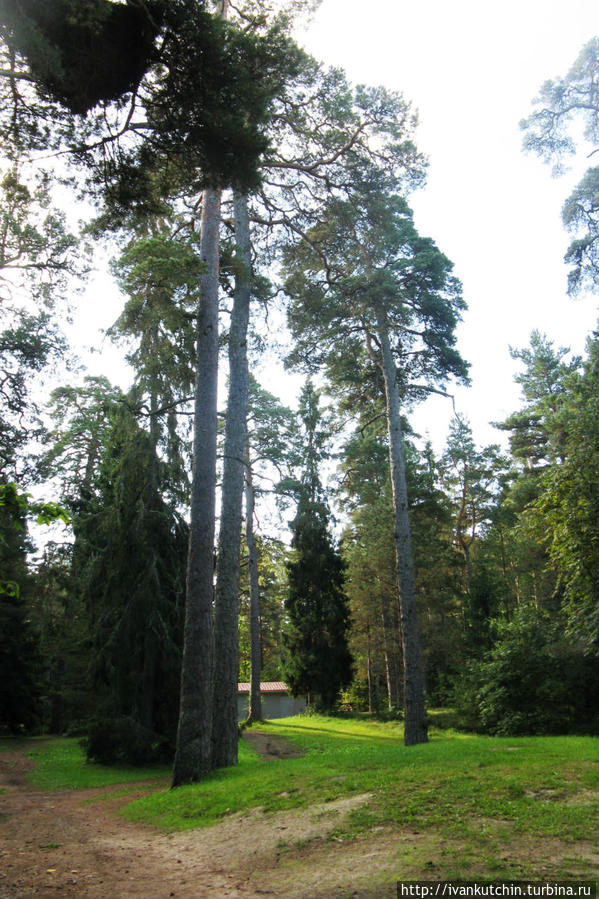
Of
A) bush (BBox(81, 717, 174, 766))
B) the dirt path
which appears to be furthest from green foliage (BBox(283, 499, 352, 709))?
the dirt path

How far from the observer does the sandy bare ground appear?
391 centimetres

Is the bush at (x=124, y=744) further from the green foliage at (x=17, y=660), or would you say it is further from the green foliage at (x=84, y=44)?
the green foliage at (x=84, y=44)

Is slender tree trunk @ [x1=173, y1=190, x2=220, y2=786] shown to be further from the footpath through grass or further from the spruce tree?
the spruce tree

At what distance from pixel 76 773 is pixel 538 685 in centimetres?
1257

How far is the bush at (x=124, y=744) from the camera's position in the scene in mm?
13695

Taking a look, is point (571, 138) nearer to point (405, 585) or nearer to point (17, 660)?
point (405, 585)

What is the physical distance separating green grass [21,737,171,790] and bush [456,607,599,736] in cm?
952

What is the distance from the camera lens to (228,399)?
40.8 feet

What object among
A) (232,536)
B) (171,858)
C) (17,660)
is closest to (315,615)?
(17,660)

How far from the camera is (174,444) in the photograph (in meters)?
15.3

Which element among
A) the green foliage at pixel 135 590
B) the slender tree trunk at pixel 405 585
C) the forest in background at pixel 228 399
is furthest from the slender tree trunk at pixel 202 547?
the slender tree trunk at pixel 405 585

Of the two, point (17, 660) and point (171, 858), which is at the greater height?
point (17, 660)

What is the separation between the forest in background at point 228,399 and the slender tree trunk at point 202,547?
45 mm

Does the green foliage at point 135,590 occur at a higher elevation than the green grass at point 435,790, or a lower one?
higher
